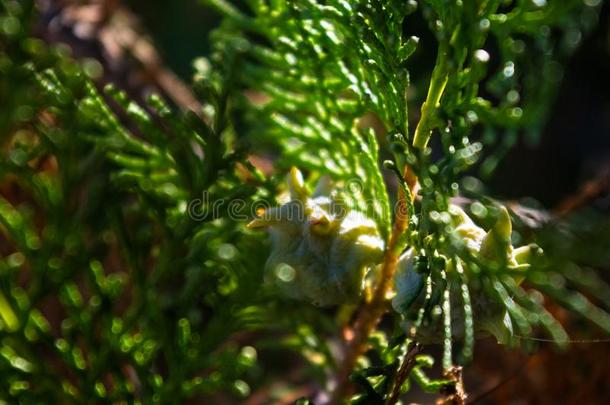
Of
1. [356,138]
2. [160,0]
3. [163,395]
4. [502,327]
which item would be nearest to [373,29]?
[356,138]

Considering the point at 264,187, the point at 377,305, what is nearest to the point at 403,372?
the point at 377,305

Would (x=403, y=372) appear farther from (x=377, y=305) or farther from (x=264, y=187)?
(x=264, y=187)

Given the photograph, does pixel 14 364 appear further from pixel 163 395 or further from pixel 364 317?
pixel 364 317

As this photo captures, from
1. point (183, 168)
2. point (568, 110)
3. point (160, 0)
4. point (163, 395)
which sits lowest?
point (160, 0)

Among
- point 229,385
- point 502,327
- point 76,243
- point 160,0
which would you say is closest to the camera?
point 502,327

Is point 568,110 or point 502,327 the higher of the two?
point 502,327

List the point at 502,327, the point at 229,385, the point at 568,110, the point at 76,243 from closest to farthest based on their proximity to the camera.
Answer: the point at 502,327 < the point at 229,385 < the point at 76,243 < the point at 568,110

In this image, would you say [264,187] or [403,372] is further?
[264,187]

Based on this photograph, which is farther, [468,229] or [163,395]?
[163,395]
